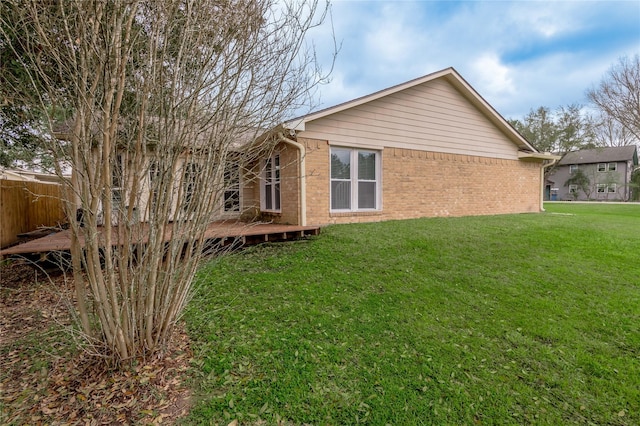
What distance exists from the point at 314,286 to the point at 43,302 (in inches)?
158

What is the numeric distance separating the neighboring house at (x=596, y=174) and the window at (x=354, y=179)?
1446 inches

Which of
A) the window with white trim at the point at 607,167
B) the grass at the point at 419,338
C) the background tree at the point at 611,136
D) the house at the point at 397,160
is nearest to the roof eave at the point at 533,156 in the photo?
the house at the point at 397,160

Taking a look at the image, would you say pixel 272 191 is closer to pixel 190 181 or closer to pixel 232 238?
pixel 232 238

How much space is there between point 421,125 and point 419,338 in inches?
324

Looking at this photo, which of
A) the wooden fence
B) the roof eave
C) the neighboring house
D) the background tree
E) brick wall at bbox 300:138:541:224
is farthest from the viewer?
the neighboring house

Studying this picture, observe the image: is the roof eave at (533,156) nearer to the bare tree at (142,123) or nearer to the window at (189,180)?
the bare tree at (142,123)

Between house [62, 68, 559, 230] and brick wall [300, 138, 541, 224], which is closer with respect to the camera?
house [62, 68, 559, 230]

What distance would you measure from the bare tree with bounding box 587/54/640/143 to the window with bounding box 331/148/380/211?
946 inches

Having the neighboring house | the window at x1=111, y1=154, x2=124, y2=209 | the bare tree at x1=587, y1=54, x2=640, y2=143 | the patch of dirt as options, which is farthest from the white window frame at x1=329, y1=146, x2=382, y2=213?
the neighboring house

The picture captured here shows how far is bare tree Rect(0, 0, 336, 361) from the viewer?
7.70ft

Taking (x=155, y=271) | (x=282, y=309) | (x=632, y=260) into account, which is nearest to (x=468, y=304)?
(x=282, y=309)

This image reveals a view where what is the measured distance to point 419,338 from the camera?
3342mm

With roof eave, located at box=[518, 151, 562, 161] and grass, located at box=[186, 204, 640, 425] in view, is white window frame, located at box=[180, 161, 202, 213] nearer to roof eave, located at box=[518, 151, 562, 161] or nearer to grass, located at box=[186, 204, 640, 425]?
grass, located at box=[186, 204, 640, 425]

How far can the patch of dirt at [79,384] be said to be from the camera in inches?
→ 93.5
